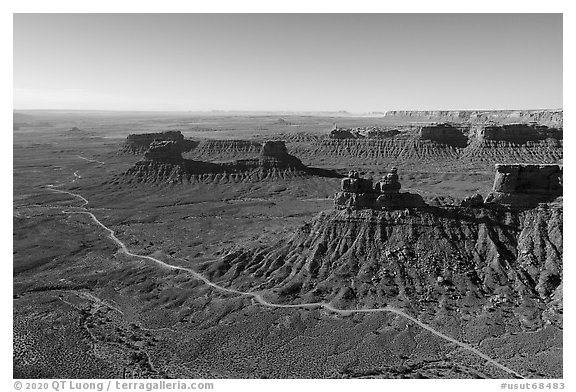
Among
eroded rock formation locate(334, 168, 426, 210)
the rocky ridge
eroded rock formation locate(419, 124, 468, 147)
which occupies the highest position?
eroded rock formation locate(419, 124, 468, 147)

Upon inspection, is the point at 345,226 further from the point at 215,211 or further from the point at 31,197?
the point at 31,197

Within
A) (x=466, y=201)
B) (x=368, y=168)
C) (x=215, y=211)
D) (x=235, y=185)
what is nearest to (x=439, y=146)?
(x=368, y=168)

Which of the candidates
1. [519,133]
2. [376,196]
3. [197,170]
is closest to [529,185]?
[376,196]

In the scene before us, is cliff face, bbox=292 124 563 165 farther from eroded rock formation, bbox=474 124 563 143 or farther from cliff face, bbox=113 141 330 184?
cliff face, bbox=113 141 330 184

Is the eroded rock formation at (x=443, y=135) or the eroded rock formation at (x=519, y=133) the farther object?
the eroded rock formation at (x=443, y=135)

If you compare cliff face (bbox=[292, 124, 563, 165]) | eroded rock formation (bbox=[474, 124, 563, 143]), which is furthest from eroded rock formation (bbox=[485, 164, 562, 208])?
eroded rock formation (bbox=[474, 124, 563, 143])

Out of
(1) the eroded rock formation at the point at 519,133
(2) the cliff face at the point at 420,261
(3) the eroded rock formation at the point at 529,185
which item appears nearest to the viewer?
(2) the cliff face at the point at 420,261

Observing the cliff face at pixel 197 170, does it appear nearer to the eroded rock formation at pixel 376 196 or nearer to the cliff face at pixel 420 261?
the cliff face at pixel 420 261

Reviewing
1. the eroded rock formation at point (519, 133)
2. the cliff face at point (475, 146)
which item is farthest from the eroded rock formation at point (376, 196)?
the eroded rock formation at point (519, 133)
